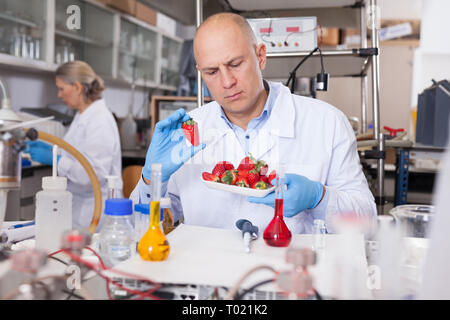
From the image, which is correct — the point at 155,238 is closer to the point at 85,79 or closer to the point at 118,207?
the point at 118,207

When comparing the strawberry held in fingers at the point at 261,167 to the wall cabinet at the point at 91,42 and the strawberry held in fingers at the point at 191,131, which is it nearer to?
the strawberry held in fingers at the point at 191,131

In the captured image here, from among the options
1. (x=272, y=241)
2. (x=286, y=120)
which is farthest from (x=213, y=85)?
(x=272, y=241)

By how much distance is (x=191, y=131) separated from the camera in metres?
1.11

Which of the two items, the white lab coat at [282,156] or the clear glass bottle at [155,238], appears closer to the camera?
the clear glass bottle at [155,238]

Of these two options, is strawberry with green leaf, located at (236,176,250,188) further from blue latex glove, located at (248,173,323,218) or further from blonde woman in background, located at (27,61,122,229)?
blonde woman in background, located at (27,61,122,229)

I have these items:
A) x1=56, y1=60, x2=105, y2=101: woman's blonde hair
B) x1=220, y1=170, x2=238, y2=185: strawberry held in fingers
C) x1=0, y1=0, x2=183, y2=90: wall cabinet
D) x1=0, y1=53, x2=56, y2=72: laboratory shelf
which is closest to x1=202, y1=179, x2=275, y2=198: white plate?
x1=220, y1=170, x2=238, y2=185: strawberry held in fingers

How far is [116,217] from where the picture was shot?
78 centimetres

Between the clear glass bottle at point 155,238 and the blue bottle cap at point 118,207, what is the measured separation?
0.04 metres

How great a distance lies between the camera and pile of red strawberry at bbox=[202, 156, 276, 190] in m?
1.06

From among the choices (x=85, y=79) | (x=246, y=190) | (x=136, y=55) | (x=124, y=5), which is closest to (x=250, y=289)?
(x=246, y=190)

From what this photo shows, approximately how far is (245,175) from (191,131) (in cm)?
17

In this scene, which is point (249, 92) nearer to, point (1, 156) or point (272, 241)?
point (272, 241)

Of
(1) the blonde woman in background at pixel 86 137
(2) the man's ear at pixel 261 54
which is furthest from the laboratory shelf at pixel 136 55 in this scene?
(2) the man's ear at pixel 261 54

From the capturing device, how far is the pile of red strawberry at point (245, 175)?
1062 millimetres
